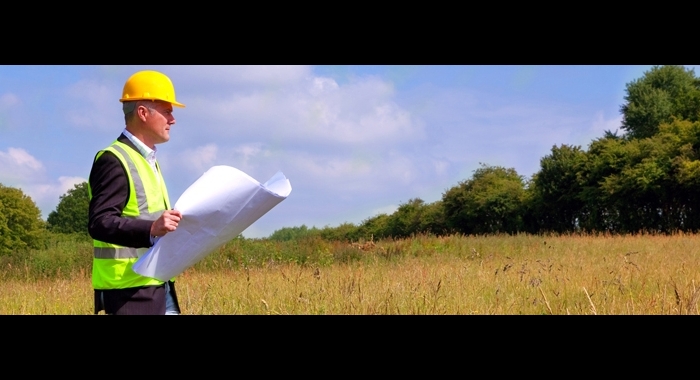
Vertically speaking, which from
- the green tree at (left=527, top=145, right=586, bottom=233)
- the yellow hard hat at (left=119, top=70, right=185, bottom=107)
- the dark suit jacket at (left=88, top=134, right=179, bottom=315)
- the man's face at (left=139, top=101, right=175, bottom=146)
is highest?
the green tree at (left=527, top=145, right=586, bottom=233)

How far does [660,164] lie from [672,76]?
18294mm

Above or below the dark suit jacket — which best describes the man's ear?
above

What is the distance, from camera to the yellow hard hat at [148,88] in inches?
110

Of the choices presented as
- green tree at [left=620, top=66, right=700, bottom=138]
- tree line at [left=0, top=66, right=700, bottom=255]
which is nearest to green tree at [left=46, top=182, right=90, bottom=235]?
tree line at [left=0, top=66, right=700, bottom=255]

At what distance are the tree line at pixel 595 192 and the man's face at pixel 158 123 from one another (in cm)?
1899

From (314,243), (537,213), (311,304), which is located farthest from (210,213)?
(537,213)

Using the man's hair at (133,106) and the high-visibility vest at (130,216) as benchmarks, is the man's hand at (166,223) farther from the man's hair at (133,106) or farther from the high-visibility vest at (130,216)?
the man's hair at (133,106)

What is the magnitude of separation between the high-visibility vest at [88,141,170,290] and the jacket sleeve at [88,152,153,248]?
4cm

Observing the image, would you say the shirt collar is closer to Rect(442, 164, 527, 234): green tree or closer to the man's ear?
the man's ear

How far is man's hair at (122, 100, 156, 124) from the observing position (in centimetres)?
282

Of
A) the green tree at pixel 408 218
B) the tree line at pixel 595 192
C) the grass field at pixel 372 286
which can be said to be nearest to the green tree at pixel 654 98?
the tree line at pixel 595 192

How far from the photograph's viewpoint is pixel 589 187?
32500mm

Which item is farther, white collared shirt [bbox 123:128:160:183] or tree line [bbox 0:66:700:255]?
tree line [bbox 0:66:700:255]

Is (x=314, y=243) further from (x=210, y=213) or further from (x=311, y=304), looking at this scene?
(x=210, y=213)
